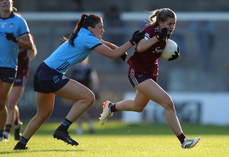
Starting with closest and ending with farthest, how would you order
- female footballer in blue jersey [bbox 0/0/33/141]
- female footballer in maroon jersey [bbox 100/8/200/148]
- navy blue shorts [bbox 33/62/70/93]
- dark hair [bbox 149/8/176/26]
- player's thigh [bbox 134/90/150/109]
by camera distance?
1. navy blue shorts [bbox 33/62/70/93]
2. female footballer in maroon jersey [bbox 100/8/200/148]
3. dark hair [bbox 149/8/176/26]
4. player's thigh [bbox 134/90/150/109]
5. female footballer in blue jersey [bbox 0/0/33/141]

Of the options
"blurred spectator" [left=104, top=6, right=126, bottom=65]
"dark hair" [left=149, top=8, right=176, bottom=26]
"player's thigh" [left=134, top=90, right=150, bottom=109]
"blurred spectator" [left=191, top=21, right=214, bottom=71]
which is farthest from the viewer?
"blurred spectator" [left=191, top=21, right=214, bottom=71]

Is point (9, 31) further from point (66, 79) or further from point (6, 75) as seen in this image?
point (66, 79)

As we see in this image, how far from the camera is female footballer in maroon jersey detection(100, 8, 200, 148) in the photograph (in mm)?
8289

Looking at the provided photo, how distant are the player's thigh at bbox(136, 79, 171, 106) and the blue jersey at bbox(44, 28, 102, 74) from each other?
0.91m

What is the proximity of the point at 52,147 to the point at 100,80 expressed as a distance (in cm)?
939

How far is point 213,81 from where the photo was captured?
18.3 metres

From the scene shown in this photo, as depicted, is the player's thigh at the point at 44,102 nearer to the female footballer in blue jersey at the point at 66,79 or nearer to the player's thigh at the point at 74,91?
the female footballer in blue jersey at the point at 66,79

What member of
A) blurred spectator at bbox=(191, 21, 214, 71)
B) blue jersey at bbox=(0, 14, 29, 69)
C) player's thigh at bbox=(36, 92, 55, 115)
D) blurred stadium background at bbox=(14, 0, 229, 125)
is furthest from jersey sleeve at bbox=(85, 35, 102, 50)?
blurred spectator at bbox=(191, 21, 214, 71)

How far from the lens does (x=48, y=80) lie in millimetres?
8172

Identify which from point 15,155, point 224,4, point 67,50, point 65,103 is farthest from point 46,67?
point 224,4

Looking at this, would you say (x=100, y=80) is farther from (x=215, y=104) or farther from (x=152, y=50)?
(x=152, y=50)

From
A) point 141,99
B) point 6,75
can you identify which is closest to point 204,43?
point 141,99

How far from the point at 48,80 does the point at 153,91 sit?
149cm

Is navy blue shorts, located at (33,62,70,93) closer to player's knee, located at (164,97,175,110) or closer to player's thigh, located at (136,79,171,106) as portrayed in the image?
player's thigh, located at (136,79,171,106)
